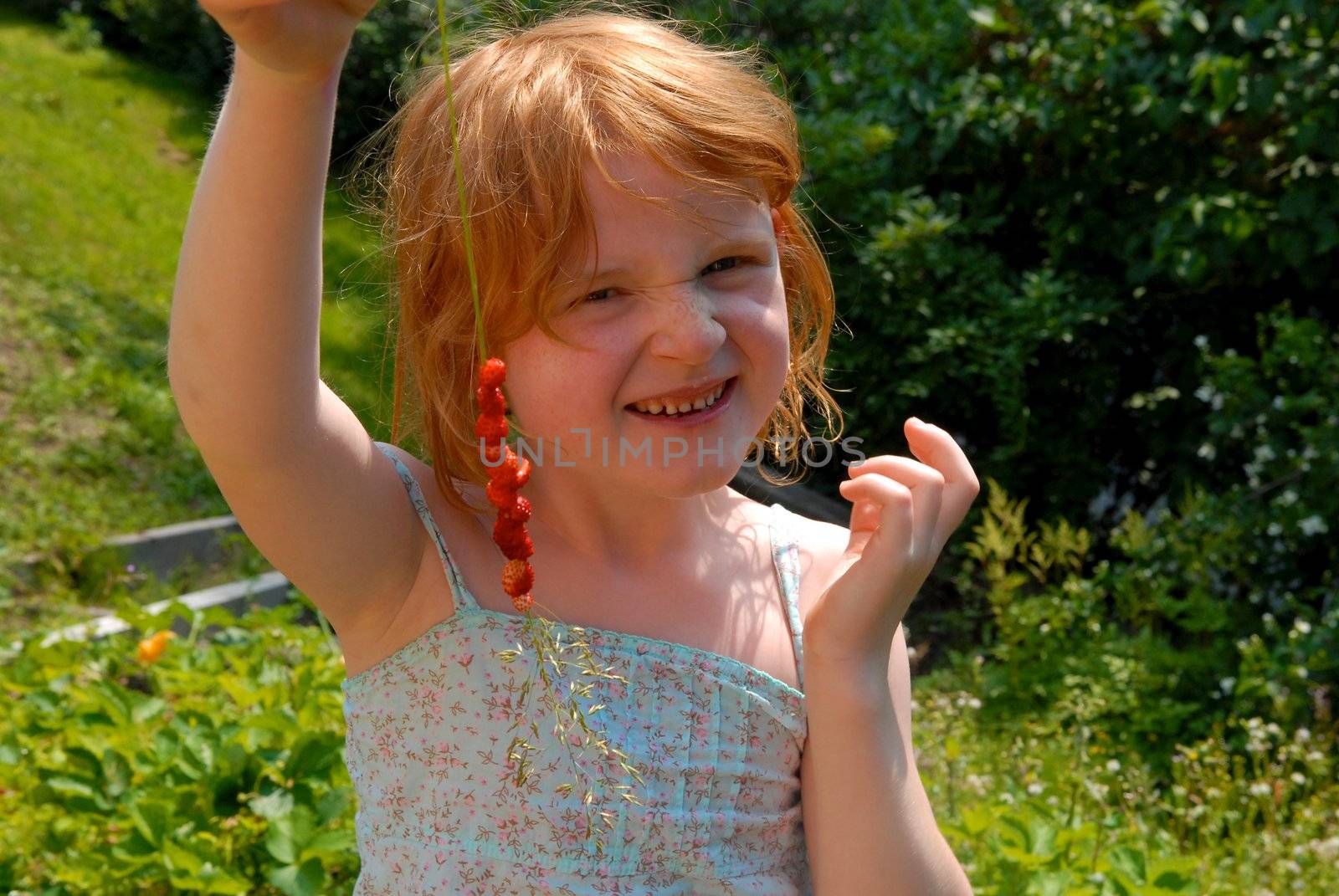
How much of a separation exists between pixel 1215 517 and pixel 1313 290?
87cm

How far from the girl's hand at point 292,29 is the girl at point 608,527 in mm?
297

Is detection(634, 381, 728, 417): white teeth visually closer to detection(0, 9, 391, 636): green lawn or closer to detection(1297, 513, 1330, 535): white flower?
detection(0, 9, 391, 636): green lawn

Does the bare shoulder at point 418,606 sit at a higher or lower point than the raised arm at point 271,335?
lower

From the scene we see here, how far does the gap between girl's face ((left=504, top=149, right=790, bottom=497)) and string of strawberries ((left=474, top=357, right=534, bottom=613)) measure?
0.18 m

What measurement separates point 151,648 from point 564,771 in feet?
5.39

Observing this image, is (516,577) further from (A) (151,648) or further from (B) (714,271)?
(A) (151,648)

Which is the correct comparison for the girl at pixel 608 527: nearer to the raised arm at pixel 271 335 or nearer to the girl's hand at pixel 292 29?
the raised arm at pixel 271 335

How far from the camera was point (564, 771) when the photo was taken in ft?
4.85

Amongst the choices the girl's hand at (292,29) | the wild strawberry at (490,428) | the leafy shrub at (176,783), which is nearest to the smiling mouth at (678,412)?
the wild strawberry at (490,428)

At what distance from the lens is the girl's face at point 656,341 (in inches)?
54.1

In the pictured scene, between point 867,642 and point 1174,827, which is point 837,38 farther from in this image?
point 867,642

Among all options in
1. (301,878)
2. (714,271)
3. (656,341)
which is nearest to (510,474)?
(656,341)

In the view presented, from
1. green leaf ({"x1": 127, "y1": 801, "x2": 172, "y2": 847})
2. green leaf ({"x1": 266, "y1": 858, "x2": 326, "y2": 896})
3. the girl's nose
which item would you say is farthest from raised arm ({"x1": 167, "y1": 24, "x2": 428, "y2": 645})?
green leaf ({"x1": 127, "y1": 801, "x2": 172, "y2": 847})

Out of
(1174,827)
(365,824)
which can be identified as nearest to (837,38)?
(1174,827)
